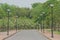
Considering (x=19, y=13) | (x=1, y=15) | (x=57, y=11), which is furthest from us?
(x=19, y=13)

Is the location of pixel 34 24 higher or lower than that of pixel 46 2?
lower

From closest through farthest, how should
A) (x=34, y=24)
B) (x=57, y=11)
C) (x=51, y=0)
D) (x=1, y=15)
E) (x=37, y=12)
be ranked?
(x=57, y=11), (x=51, y=0), (x=1, y=15), (x=34, y=24), (x=37, y=12)

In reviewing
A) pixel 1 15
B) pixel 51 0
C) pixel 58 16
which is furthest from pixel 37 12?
pixel 58 16

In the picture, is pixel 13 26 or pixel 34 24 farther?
pixel 34 24

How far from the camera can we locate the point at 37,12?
124m

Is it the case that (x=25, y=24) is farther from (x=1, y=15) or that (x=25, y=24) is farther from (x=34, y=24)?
(x=1, y=15)

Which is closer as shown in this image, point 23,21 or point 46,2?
point 46,2

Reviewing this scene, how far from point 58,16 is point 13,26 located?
38.9 meters

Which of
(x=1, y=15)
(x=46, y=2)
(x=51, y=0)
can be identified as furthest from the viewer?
(x=1, y=15)

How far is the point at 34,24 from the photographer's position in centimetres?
11488

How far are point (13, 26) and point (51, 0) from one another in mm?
20252

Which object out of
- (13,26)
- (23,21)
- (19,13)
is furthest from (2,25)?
(19,13)

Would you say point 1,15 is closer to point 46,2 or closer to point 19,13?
point 46,2

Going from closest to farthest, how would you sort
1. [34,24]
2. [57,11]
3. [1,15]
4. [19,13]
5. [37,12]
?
[57,11] → [1,15] → [34,24] → [37,12] → [19,13]
